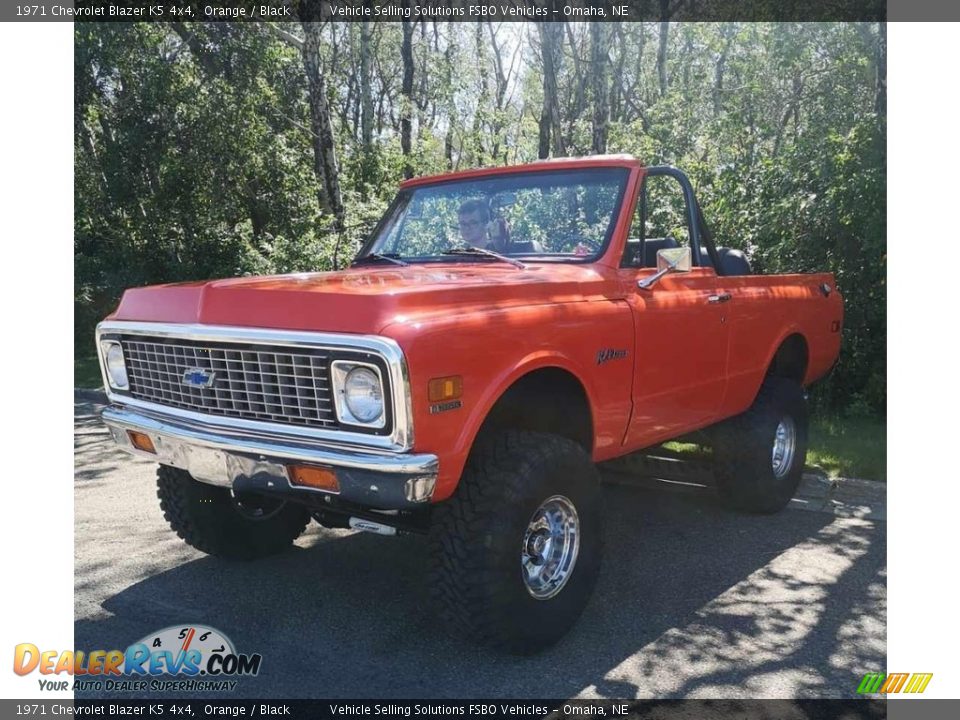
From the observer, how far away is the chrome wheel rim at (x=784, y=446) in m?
5.33

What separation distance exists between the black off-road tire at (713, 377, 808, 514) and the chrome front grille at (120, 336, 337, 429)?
2973 millimetres

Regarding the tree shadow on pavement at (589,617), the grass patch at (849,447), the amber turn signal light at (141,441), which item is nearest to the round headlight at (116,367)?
the amber turn signal light at (141,441)

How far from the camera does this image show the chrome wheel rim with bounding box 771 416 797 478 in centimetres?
533

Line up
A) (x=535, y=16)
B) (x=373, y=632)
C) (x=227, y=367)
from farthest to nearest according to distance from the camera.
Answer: (x=535, y=16) < (x=373, y=632) < (x=227, y=367)

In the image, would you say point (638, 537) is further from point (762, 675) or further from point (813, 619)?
point (762, 675)

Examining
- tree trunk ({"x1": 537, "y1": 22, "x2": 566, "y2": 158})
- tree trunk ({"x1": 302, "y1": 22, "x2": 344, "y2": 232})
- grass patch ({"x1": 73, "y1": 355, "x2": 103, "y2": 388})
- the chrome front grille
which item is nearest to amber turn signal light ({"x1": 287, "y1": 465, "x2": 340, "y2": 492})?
the chrome front grille

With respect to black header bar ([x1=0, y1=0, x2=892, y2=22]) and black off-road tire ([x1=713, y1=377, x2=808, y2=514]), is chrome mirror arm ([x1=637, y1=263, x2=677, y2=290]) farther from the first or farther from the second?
black header bar ([x1=0, y1=0, x2=892, y2=22])

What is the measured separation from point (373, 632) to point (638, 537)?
1876 millimetres

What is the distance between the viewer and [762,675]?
3164 millimetres

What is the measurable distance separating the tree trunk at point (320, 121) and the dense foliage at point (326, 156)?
30mm

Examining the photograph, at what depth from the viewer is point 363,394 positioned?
2.85 meters

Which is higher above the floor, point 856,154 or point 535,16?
point 535,16

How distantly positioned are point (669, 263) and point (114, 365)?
2682mm

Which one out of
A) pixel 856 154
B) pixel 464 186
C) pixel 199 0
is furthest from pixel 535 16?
pixel 464 186
